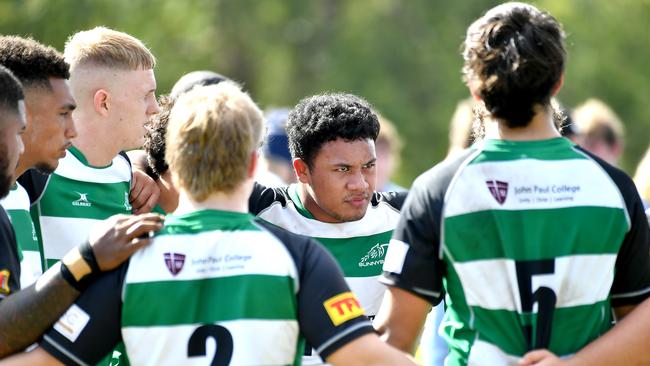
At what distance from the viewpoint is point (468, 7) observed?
19266 millimetres

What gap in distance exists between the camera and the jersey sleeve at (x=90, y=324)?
3.29 m

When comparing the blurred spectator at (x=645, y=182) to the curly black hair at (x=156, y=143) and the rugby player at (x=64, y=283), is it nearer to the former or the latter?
the curly black hair at (x=156, y=143)

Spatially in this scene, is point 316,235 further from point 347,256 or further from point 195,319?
point 195,319

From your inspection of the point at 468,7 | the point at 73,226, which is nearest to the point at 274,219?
the point at 73,226

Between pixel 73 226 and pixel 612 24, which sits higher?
pixel 612 24

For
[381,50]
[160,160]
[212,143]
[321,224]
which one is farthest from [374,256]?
[381,50]

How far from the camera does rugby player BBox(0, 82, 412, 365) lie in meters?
3.25

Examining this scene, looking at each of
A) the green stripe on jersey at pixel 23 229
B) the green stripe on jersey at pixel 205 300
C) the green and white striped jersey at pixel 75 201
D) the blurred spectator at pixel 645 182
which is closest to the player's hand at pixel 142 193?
the green and white striped jersey at pixel 75 201

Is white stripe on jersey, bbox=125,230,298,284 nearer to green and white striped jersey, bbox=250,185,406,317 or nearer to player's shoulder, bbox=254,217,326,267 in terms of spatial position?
player's shoulder, bbox=254,217,326,267

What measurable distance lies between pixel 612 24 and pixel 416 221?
14.9 m

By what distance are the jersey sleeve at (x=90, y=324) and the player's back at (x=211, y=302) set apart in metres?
0.04

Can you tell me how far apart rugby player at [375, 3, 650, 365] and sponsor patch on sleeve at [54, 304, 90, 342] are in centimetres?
99

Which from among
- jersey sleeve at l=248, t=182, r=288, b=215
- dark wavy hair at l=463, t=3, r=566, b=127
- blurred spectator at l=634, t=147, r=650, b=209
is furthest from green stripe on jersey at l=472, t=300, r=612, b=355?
blurred spectator at l=634, t=147, r=650, b=209

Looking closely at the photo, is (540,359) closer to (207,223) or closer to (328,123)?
(207,223)
